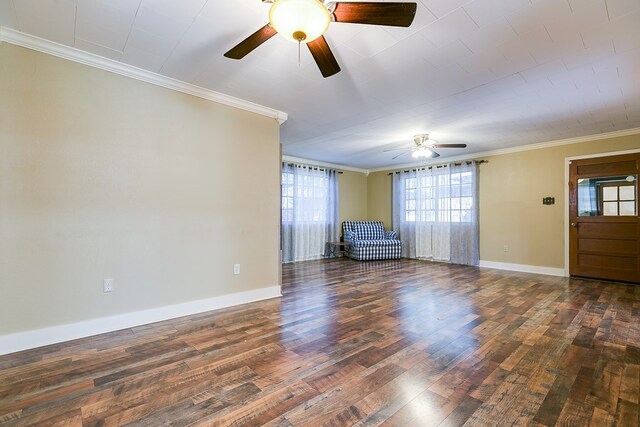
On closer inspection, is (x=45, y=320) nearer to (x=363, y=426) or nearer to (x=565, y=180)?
(x=363, y=426)

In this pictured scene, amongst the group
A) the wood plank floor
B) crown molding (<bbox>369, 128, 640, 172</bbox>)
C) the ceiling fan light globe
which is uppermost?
crown molding (<bbox>369, 128, 640, 172</bbox>)

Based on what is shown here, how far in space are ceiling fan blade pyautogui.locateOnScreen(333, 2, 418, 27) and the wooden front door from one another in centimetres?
542

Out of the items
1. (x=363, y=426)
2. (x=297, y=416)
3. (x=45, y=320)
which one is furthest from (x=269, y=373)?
(x=45, y=320)

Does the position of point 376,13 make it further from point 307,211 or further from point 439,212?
point 439,212

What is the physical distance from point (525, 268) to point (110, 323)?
678 centimetres

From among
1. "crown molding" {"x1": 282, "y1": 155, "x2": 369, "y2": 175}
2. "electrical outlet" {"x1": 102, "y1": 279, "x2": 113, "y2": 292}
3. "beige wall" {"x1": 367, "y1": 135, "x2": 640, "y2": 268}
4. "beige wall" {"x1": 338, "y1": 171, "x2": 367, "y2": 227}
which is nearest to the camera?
"electrical outlet" {"x1": 102, "y1": 279, "x2": 113, "y2": 292}

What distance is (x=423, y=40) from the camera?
234 cm

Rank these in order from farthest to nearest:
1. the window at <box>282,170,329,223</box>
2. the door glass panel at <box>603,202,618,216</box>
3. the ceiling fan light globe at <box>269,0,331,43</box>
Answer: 1. the window at <box>282,170,329,223</box>
2. the door glass panel at <box>603,202,618,216</box>
3. the ceiling fan light globe at <box>269,0,331,43</box>

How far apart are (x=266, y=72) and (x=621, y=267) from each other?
6.26 metres

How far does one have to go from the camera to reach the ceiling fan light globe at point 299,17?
1.50m

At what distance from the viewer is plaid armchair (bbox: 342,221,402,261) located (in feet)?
23.4

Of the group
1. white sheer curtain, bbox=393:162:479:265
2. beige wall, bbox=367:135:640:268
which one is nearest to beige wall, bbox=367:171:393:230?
white sheer curtain, bbox=393:162:479:265

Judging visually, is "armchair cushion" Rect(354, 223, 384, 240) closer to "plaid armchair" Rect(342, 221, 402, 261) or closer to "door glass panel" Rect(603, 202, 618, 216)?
"plaid armchair" Rect(342, 221, 402, 261)

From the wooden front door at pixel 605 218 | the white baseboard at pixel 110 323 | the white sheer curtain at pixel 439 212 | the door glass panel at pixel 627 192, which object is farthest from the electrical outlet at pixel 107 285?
the door glass panel at pixel 627 192
